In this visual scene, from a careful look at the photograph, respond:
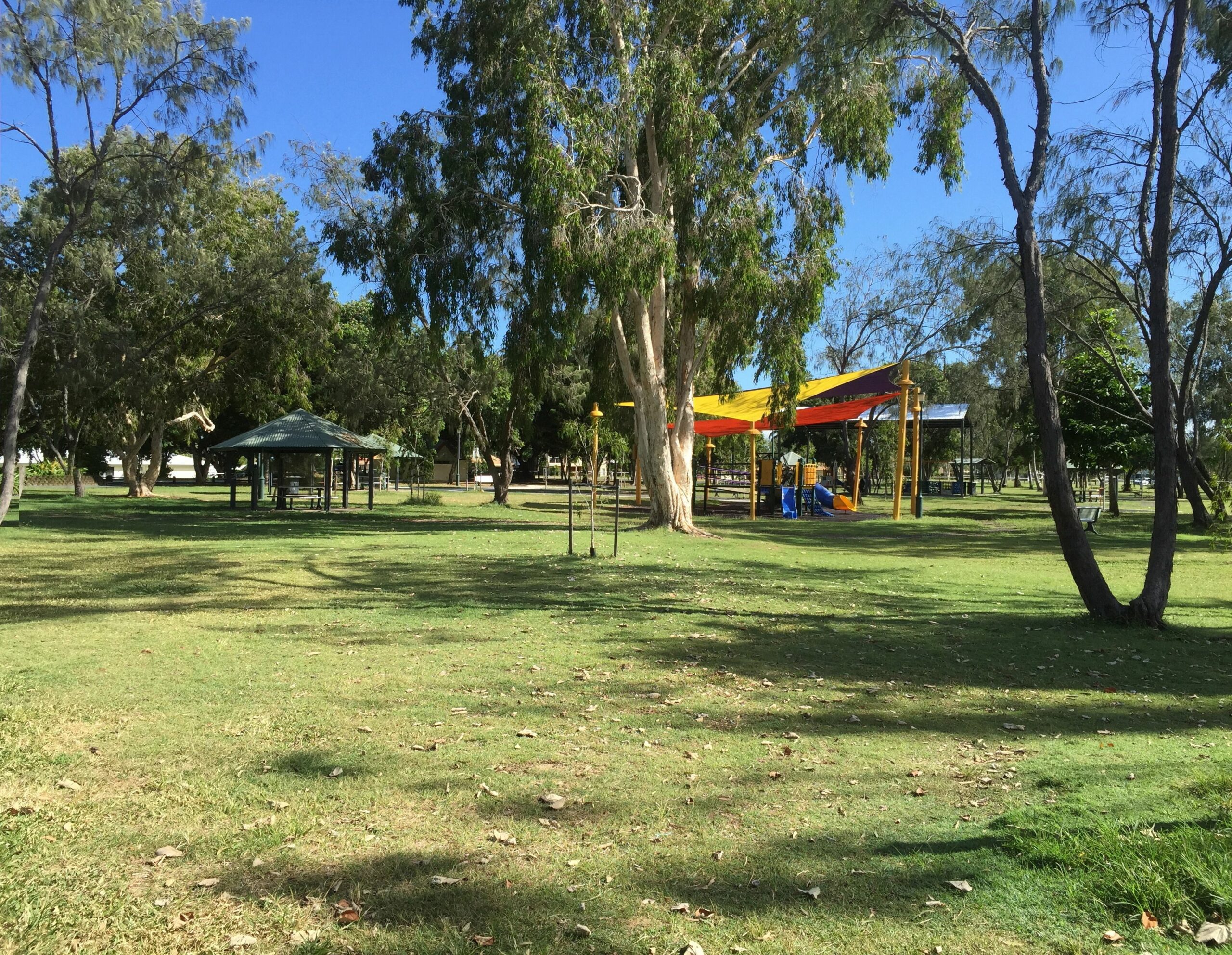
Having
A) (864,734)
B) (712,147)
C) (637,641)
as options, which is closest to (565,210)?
(712,147)

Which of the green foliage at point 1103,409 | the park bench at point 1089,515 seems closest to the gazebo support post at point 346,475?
the park bench at point 1089,515

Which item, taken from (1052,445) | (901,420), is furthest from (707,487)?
(1052,445)

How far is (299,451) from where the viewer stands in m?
28.0

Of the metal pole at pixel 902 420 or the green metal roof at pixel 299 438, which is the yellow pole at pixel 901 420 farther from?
the green metal roof at pixel 299 438

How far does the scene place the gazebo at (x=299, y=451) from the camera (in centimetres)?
2736

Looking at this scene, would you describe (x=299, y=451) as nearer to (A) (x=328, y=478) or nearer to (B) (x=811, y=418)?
(A) (x=328, y=478)

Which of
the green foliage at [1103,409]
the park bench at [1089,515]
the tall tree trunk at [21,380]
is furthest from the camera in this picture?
the green foliage at [1103,409]

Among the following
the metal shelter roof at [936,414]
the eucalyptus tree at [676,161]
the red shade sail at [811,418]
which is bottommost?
the red shade sail at [811,418]

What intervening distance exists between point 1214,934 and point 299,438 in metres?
27.3

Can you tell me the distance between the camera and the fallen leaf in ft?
9.66

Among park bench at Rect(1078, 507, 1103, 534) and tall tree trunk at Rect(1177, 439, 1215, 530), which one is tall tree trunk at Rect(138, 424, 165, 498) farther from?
tall tree trunk at Rect(1177, 439, 1215, 530)

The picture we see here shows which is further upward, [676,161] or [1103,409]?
[676,161]

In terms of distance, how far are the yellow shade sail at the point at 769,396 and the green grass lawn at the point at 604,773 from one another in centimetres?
1423

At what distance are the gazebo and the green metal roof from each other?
15 mm
